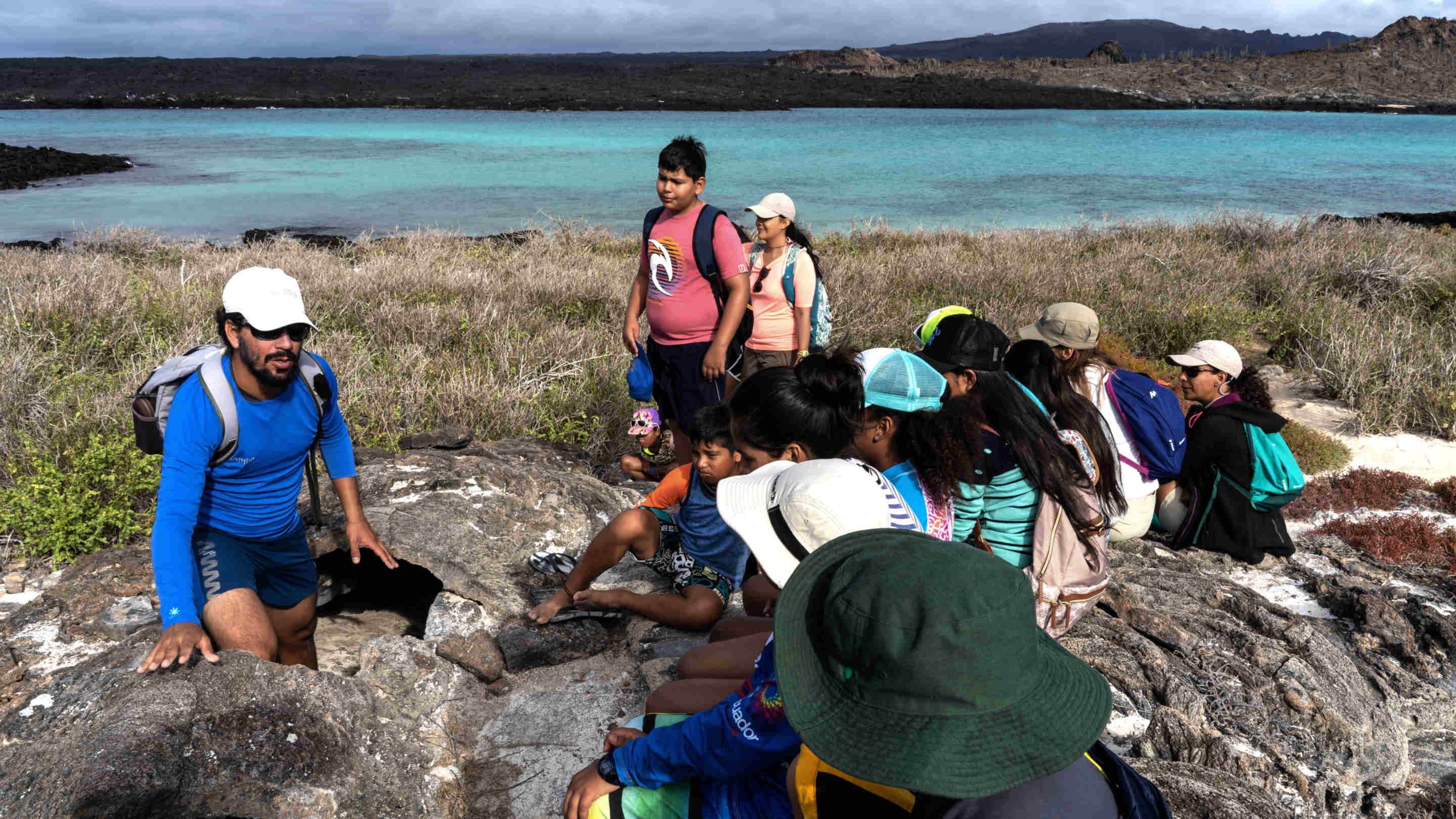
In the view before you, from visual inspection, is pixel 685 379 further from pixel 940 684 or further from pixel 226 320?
pixel 940 684

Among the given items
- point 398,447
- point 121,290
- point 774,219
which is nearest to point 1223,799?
point 774,219

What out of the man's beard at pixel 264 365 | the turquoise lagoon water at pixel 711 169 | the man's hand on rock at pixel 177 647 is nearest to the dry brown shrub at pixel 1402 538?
the man's beard at pixel 264 365

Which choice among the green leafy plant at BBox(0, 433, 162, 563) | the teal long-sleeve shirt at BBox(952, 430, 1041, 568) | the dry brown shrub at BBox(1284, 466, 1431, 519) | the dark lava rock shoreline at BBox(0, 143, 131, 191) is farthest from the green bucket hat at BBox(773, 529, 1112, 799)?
the dark lava rock shoreline at BBox(0, 143, 131, 191)

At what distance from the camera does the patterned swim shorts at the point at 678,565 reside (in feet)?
11.3

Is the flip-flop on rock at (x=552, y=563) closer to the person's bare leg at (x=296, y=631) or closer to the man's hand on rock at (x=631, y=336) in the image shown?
the person's bare leg at (x=296, y=631)

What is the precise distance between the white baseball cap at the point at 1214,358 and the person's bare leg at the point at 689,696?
3138mm

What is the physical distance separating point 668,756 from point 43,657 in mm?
2589

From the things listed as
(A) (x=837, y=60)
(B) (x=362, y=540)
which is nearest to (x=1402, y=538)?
(B) (x=362, y=540)

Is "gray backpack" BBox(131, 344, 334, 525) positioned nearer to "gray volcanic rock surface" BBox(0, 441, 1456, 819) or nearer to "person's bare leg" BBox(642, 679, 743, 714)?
"gray volcanic rock surface" BBox(0, 441, 1456, 819)

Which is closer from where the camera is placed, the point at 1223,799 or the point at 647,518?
the point at 1223,799

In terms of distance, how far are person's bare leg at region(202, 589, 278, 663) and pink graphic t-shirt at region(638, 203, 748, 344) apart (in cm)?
228

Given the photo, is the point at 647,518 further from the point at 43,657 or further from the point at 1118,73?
the point at 1118,73

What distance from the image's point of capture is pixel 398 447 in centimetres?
521

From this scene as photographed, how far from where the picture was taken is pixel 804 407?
2812mm
